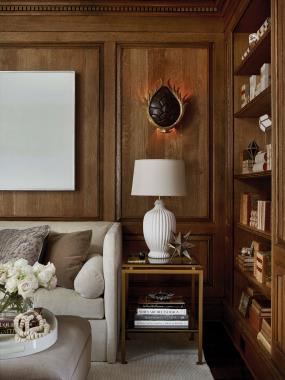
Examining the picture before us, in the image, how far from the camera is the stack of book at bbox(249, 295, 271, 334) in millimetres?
2678

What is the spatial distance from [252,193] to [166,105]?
1.02 m

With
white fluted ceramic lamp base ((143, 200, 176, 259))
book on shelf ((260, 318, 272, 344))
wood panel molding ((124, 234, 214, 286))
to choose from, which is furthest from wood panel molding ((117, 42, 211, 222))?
book on shelf ((260, 318, 272, 344))

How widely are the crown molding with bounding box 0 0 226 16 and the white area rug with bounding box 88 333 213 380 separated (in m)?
2.67

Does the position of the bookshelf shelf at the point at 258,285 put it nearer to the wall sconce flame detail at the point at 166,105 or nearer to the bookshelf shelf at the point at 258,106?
the bookshelf shelf at the point at 258,106

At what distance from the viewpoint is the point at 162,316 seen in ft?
9.34

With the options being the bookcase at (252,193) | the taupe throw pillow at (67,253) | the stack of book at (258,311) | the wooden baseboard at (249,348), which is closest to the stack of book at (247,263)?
the bookcase at (252,193)

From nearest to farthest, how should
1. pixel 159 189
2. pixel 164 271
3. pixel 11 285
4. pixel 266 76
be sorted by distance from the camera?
pixel 11 285
pixel 266 76
pixel 164 271
pixel 159 189

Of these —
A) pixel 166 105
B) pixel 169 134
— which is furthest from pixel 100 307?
pixel 166 105

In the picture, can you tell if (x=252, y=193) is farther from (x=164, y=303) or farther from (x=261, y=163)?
(x=164, y=303)

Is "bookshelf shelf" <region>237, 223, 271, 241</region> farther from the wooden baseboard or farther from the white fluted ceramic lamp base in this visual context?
the wooden baseboard

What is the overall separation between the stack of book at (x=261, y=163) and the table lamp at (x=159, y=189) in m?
0.51

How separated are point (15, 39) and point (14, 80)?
356 mm

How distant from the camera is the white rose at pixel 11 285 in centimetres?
189

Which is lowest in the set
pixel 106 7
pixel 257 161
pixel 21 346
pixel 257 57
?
pixel 21 346
